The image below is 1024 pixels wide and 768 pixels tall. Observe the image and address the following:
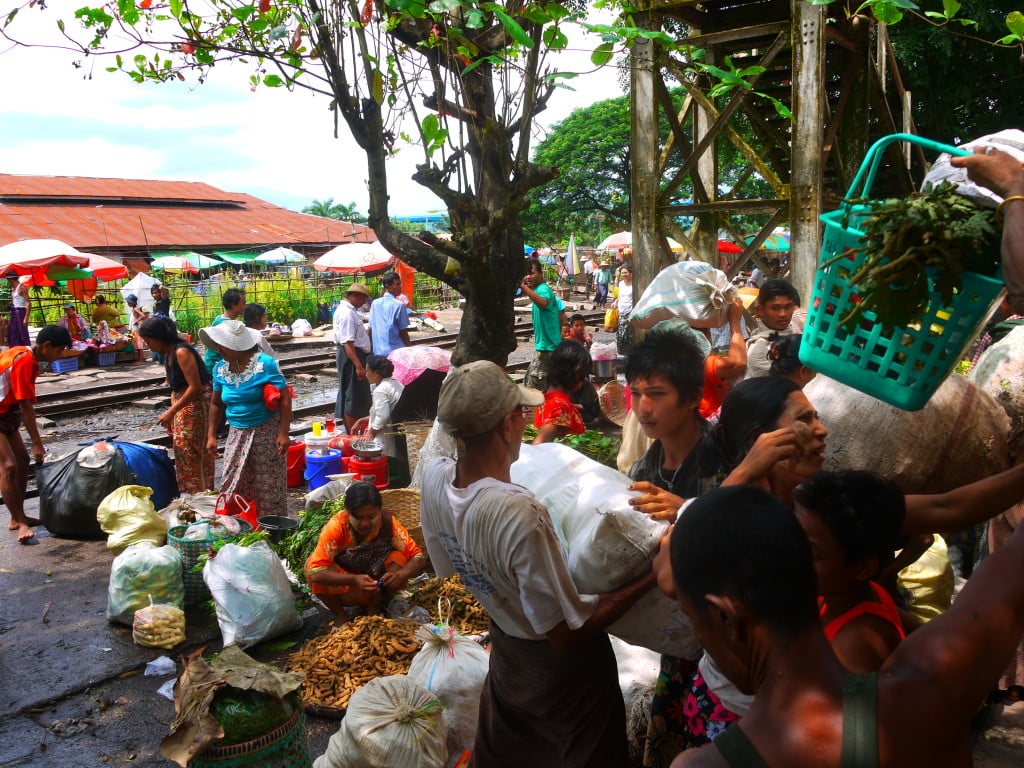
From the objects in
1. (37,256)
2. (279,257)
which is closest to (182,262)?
(279,257)

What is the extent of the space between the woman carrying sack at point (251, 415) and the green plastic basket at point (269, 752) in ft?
10.5

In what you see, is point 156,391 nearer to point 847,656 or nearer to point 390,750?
point 390,750

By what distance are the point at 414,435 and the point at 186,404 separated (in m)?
1.89

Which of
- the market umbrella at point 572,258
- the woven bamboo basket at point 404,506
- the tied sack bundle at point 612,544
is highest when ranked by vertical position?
the tied sack bundle at point 612,544

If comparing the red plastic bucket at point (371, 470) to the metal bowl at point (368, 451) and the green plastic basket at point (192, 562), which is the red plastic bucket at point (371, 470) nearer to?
the metal bowl at point (368, 451)

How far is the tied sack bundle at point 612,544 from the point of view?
215 cm

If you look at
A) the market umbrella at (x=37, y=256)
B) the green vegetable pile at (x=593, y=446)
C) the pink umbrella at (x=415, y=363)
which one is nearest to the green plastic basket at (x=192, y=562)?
the green vegetable pile at (x=593, y=446)

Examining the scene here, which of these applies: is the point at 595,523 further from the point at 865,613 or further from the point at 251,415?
the point at 251,415

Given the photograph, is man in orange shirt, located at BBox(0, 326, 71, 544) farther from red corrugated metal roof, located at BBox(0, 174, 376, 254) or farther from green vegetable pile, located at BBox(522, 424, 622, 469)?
red corrugated metal roof, located at BBox(0, 174, 376, 254)

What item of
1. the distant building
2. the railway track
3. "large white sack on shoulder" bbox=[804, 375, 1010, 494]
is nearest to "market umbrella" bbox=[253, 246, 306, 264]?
the distant building

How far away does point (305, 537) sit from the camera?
5578mm

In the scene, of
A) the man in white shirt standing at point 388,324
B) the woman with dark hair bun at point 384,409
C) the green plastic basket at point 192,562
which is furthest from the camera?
the man in white shirt standing at point 388,324

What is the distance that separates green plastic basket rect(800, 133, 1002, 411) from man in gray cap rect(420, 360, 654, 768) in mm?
782

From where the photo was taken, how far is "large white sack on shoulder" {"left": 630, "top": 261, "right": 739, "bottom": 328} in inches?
147
